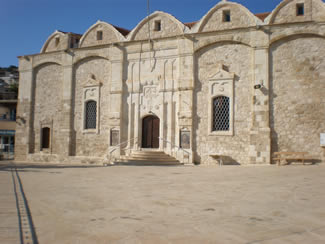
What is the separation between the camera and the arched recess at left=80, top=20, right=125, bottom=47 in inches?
712

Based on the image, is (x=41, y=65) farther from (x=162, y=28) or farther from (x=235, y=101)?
(x=235, y=101)

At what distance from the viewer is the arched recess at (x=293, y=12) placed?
1389 cm

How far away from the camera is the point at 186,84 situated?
52.0 feet

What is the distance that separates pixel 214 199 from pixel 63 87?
50.4ft

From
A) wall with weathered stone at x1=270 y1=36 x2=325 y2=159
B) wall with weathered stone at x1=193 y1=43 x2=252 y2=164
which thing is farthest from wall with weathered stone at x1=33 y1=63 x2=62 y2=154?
wall with weathered stone at x1=270 y1=36 x2=325 y2=159

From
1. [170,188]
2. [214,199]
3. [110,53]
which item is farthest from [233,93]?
[214,199]

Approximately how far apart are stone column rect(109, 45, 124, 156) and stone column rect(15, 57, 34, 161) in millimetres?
6339

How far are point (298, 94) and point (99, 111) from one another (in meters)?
A: 10.5

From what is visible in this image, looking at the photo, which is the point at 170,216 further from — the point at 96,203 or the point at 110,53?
the point at 110,53

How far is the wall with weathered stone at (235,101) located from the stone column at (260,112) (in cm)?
34

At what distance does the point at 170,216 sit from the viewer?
15.5 ft

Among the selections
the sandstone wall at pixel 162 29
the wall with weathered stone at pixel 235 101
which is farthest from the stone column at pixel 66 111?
the wall with weathered stone at pixel 235 101

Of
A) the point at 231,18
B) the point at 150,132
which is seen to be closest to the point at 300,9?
the point at 231,18

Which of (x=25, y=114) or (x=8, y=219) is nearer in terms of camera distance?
(x=8, y=219)
